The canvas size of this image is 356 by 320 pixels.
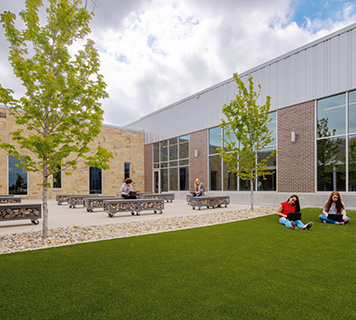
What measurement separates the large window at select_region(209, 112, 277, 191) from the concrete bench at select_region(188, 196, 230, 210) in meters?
2.79

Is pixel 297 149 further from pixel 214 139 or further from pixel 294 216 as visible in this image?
pixel 294 216

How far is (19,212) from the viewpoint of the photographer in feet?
25.4

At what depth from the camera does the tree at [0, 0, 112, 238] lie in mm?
5695

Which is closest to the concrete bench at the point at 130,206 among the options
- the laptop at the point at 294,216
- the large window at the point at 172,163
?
the laptop at the point at 294,216

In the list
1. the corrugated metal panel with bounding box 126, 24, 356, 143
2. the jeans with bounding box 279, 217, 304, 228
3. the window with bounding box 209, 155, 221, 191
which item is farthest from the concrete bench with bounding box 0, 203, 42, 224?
the corrugated metal panel with bounding box 126, 24, 356, 143

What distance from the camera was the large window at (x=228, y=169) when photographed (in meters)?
14.2

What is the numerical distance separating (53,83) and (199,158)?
46.2ft

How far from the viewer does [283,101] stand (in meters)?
13.8

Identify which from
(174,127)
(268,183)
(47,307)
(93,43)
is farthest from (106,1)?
(174,127)

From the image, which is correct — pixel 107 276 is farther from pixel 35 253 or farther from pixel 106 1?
pixel 106 1

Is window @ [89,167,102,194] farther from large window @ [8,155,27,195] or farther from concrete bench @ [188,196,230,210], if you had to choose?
concrete bench @ [188,196,230,210]

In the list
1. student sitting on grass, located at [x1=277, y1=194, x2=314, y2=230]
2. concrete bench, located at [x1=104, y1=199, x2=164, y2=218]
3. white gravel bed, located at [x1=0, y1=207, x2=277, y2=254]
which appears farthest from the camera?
concrete bench, located at [x1=104, y1=199, x2=164, y2=218]

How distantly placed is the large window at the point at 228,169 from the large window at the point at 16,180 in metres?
13.1

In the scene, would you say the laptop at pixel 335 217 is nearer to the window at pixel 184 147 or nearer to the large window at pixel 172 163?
the large window at pixel 172 163
